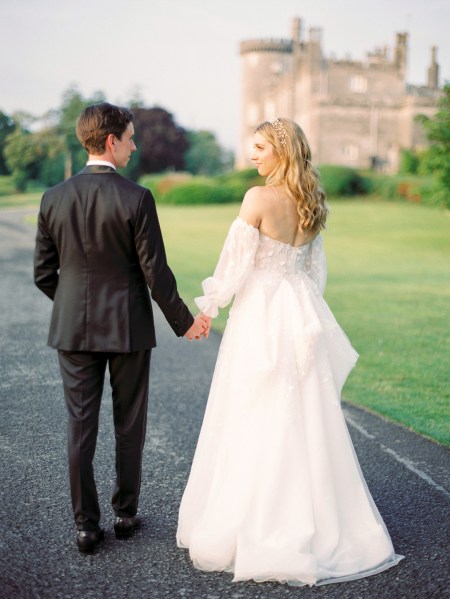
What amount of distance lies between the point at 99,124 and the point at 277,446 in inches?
74.9

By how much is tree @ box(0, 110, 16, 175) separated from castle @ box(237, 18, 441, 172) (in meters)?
32.9

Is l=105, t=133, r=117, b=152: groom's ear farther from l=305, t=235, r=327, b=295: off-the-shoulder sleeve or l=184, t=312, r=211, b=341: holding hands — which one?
l=305, t=235, r=327, b=295: off-the-shoulder sleeve

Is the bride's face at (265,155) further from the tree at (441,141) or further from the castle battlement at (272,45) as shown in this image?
the castle battlement at (272,45)

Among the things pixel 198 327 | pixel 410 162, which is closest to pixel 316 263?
pixel 198 327

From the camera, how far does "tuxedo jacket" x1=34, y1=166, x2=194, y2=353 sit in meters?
3.60

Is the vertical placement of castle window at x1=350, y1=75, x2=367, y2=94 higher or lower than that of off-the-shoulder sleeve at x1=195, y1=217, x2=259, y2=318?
higher

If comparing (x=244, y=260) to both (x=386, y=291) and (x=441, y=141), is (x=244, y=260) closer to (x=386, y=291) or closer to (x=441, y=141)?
(x=386, y=291)

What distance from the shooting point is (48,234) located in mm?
3758

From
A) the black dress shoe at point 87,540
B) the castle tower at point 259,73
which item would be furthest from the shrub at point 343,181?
the black dress shoe at point 87,540

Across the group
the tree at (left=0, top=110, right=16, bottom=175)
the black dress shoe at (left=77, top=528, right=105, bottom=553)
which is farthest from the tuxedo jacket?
the tree at (left=0, top=110, right=16, bottom=175)

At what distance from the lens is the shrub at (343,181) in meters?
48.5

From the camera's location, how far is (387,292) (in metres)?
16.4

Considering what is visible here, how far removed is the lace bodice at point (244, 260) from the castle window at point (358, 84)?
6387 centimetres

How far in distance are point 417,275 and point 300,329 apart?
1738 centimetres
